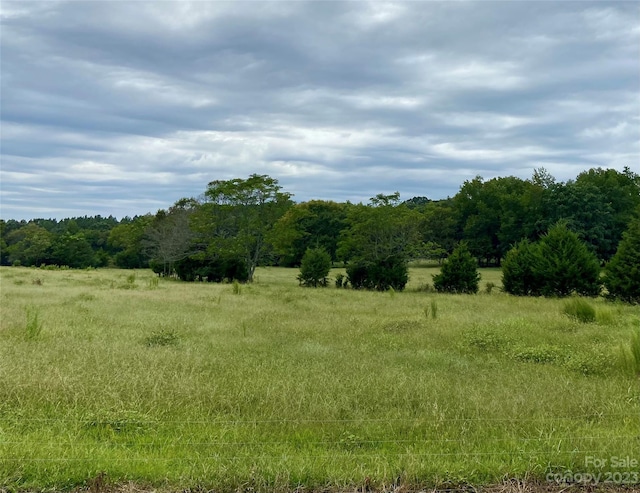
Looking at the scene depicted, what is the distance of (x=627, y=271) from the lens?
20.5 metres

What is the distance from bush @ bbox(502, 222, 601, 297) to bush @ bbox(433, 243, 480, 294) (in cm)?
240

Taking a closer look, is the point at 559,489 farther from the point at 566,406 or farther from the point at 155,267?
the point at 155,267

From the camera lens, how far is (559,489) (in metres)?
3.71

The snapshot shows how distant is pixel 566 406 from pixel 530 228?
49.8m

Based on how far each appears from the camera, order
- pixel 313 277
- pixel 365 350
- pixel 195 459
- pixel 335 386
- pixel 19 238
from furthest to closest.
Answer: pixel 19 238 → pixel 313 277 → pixel 365 350 → pixel 335 386 → pixel 195 459

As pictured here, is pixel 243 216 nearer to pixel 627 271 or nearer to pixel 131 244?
pixel 627 271

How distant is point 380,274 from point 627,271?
14.8m

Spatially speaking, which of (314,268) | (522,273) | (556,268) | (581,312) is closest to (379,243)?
(314,268)

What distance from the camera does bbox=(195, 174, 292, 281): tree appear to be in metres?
37.9

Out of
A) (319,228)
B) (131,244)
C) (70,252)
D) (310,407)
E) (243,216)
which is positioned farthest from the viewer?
(131,244)

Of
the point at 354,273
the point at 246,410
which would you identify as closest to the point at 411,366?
the point at 246,410

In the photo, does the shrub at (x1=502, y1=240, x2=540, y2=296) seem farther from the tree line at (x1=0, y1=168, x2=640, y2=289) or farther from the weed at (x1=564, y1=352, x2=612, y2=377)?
the weed at (x1=564, y1=352, x2=612, y2=377)

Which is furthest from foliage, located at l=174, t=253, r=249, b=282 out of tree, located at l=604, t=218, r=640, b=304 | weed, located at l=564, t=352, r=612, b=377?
weed, located at l=564, t=352, r=612, b=377

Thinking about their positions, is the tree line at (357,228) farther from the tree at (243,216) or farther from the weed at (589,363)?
the weed at (589,363)
